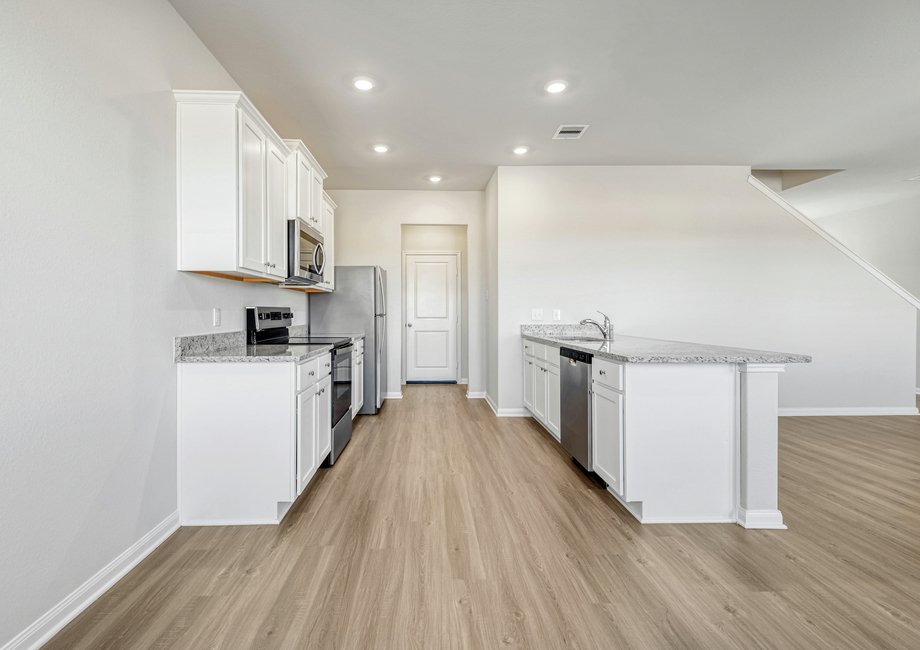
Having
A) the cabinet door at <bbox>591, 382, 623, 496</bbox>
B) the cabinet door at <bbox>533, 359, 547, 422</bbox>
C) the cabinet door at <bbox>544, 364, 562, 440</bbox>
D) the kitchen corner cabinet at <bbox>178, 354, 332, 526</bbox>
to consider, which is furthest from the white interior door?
the kitchen corner cabinet at <bbox>178, 354, 332, 526</bbox>

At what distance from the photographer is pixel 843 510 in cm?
232

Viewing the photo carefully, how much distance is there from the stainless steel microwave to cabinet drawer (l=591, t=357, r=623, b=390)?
6.70ft

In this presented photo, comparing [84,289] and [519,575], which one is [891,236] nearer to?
[519,575]

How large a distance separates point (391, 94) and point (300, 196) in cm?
96

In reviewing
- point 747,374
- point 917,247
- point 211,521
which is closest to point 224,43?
point 211,521

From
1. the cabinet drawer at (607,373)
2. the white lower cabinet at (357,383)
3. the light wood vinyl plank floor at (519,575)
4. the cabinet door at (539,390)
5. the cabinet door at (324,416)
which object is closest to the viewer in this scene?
the light wood vinyl plank floor at (519,575)

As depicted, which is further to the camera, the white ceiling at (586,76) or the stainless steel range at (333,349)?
the stainless steel range at (333,349)

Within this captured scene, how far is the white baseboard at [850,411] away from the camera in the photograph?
14.7 ft

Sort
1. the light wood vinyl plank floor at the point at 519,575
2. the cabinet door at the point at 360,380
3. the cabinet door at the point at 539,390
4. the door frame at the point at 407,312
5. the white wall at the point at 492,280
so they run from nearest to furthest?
1. the light wood vinyl plank floor at the point at 519,575
2. the cabinet door at the point at 539,390
3. the cabinet door at the point at 360,380
4. the white wall at the point at 492,280
5. the door frame at the point at 407,312

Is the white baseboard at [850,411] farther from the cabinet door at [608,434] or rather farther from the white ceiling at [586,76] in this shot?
the cabinet door at [608,434]

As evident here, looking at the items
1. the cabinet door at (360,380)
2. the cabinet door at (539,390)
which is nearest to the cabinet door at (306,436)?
the cabinet door at (360,380)

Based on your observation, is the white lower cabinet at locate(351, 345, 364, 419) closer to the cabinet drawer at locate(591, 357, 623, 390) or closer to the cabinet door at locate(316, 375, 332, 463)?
the cabinet door at locate(316, 375, 332, 463)

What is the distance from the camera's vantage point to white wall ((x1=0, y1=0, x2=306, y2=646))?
1.31 metres

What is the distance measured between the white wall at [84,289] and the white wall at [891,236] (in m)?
7.86
